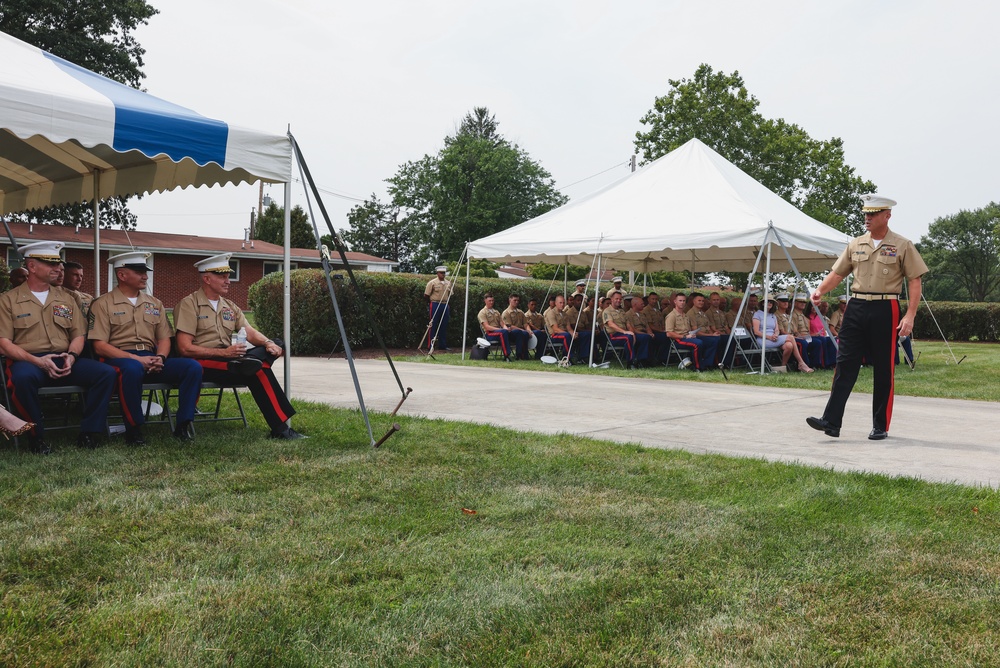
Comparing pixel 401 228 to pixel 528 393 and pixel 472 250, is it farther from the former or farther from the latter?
pixel 528 393

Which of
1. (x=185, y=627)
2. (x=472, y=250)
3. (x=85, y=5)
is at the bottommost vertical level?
(x=185, y=627)

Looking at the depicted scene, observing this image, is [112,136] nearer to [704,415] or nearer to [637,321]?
[704,415]

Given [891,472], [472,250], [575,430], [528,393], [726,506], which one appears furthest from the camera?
[472,250]

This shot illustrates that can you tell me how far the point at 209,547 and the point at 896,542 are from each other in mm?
3136

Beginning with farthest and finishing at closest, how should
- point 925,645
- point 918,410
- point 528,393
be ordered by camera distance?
point 528,393, point 918,410, point 925,645

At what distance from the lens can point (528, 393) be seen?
33.1ft

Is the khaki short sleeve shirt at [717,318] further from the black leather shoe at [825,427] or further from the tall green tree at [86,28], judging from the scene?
the tall green tree at [86,28]

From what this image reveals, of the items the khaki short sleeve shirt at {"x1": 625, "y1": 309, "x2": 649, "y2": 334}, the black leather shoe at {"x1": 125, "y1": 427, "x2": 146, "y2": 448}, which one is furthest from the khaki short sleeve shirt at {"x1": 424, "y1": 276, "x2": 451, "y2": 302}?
the black leather shoe at {"x1": 125, "y1": 427, "x2": 146, "y2": 448}

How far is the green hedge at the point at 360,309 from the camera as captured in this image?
55.5 feet

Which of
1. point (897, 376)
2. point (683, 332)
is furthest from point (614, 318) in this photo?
point (897, 376)

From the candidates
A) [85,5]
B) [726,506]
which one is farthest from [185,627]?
[85,5]

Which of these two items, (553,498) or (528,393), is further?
(528,393)

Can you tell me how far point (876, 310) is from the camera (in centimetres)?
674

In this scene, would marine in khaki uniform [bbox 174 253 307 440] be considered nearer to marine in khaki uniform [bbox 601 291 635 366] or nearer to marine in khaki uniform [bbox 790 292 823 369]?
marine in khaki uniform [bbox 601 291 635 366]
